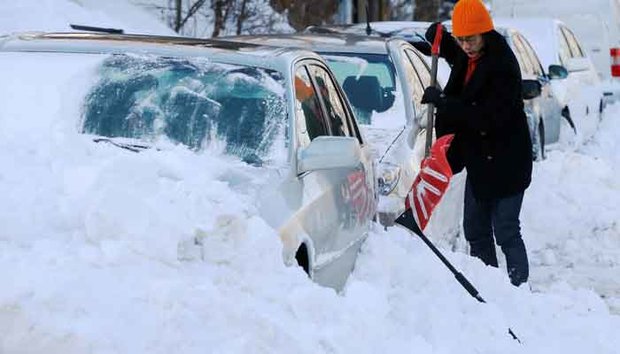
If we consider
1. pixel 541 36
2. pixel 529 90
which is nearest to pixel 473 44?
pixel 529 90

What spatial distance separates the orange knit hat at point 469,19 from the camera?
24.0ft

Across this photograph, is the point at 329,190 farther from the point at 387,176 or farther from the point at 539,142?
→ the point at 539,142

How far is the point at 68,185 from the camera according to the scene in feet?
15.0

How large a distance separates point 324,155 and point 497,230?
2570 millimetres

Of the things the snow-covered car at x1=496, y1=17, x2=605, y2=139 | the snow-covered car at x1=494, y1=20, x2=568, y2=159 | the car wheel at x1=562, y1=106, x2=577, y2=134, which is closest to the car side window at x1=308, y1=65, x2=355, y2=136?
the snow-covered car at x1=494, y1=20, x2=568, y2=159

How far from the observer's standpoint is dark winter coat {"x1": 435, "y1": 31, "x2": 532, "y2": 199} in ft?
24.3

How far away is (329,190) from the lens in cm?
586

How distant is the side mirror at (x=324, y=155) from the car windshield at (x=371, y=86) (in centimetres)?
342

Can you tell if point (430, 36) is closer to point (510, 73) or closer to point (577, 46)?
point (510, 73)

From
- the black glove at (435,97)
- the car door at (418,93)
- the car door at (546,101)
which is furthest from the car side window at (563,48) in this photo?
the black glove at (435,97)

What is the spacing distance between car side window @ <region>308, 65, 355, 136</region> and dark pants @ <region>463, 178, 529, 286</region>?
1.17 metres

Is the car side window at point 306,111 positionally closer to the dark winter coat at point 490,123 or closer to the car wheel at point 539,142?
the dark winter coat at point 490,123

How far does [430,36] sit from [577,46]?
32.1 ft

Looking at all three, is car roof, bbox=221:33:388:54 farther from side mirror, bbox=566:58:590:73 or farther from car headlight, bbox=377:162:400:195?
side mirror, bbox=566:58:590:73
